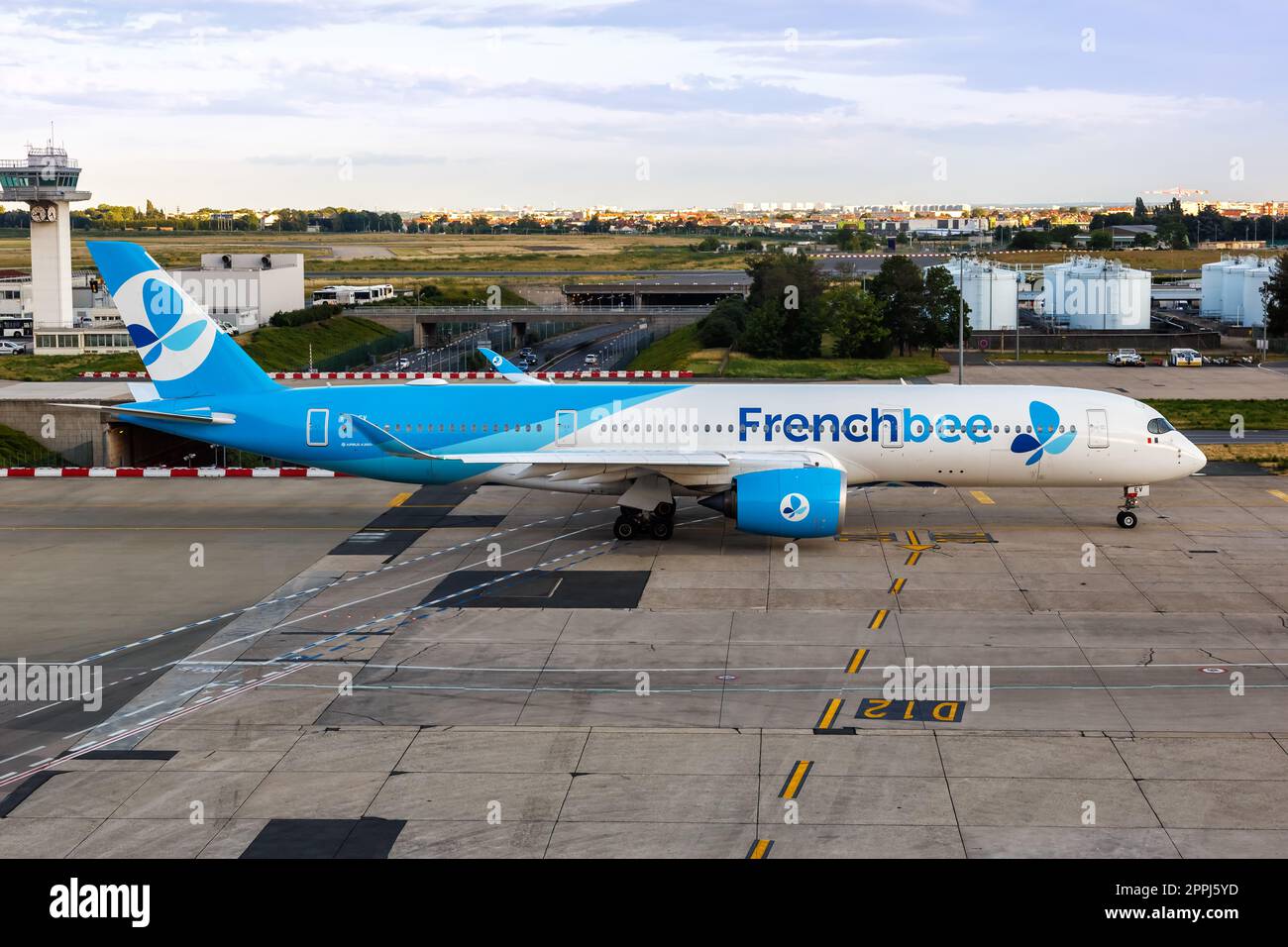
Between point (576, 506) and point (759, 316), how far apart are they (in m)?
48.9

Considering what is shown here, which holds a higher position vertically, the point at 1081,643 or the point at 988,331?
the point at 988,331

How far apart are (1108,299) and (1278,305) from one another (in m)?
14.6

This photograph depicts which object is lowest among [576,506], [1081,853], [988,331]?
[1081,853]

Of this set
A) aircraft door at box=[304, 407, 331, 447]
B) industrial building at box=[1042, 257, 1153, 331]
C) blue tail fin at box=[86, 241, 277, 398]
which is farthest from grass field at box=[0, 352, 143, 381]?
industrial building at box=[1042, 257, 1153, 331]

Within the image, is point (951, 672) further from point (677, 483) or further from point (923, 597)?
point (677, 483)

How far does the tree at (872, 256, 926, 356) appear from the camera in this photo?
85375 millimetres

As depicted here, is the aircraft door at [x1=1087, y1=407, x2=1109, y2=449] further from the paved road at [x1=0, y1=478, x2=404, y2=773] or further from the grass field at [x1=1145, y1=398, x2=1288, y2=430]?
the paved road at [x1=0, y1=478, x2=404, y2=773]

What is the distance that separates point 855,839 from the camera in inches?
712

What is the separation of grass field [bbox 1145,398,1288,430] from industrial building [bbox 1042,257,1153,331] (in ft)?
159

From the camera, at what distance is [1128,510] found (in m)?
37.9

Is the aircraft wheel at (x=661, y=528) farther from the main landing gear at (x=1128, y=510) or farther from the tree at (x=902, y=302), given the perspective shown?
the tree at (x=902, y=302)

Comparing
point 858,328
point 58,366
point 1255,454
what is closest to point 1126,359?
point 858,328

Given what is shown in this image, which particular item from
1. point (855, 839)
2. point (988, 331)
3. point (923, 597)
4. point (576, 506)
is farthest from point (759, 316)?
point (855, 839)

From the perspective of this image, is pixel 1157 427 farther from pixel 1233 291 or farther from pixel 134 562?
pixel 1233 291
